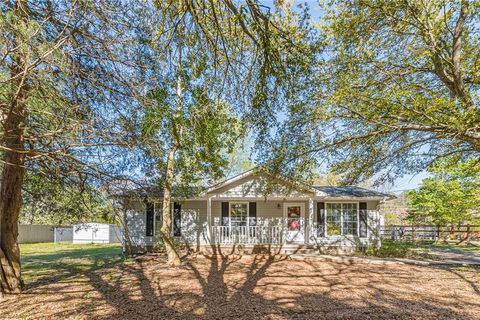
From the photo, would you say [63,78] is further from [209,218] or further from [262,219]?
[262,219]

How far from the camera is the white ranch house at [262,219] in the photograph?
44.7 feet

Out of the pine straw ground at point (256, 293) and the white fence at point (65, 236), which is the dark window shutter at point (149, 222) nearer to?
the pine straw ground at point (256, 293)

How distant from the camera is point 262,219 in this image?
47.2 feet

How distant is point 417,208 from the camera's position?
69.5 feet

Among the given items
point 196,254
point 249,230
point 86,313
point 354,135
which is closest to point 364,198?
point 249,230

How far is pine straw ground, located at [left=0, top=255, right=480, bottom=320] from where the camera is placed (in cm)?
577

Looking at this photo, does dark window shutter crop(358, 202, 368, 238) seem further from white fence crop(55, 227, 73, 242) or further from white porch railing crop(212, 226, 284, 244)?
white fence crop(55, 227, 73, 242)

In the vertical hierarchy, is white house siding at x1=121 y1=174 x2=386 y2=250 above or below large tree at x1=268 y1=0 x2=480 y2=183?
below

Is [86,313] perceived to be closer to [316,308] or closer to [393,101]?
[316,308]

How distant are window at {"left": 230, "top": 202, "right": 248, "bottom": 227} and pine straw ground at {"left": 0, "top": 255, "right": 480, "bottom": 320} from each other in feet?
11.8

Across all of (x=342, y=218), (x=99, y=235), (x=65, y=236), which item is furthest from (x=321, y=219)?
(x=65, y=236)

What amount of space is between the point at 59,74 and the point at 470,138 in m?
8.16

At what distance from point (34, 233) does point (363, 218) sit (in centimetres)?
2199

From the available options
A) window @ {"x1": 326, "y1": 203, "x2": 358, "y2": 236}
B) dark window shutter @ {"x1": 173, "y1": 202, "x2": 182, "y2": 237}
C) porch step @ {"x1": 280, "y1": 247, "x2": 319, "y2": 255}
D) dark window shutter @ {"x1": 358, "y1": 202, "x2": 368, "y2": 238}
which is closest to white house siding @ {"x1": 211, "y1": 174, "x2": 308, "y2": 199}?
window @ {"x1": 326, "y1": 203, "x2": 358, "y2": 236}
